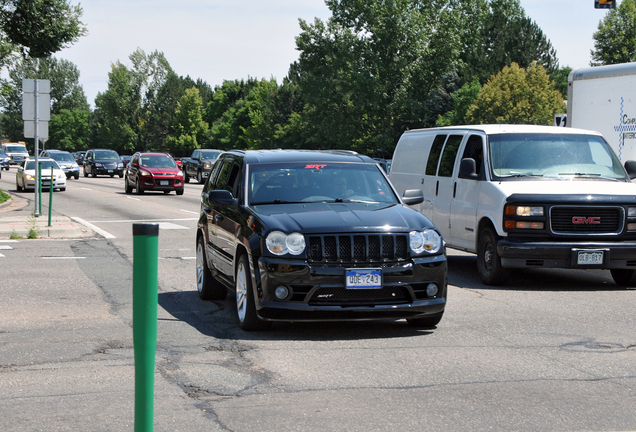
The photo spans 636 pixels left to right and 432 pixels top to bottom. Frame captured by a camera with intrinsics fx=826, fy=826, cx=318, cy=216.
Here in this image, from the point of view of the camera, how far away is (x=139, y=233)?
308cm

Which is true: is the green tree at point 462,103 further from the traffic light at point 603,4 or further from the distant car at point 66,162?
the traffic light at point 603,4

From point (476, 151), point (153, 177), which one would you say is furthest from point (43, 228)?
point (153, 177)

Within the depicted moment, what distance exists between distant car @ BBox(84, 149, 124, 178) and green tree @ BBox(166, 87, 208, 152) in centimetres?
5825

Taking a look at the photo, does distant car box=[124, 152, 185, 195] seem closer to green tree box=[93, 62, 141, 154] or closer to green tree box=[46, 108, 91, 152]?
green tree box=[93, 62, 141, 154]

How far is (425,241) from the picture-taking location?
7.45m

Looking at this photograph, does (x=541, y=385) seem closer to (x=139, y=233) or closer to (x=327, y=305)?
(x=327, y=305)

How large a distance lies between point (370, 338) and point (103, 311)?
2.94 m

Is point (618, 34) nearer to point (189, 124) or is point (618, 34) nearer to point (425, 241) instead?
point (189, 124)

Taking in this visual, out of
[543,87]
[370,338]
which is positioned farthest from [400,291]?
[543,87]

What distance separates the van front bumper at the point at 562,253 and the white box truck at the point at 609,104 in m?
5.72

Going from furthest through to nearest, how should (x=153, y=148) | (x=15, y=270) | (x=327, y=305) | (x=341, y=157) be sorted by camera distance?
(x=153, y=148), (x=15, y=270), (x=341, y=157), (x=327, y=305)

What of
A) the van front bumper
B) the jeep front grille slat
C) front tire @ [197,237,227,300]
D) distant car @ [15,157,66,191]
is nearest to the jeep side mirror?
the jeep front grille slat

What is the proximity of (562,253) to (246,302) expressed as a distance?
14.7 feet

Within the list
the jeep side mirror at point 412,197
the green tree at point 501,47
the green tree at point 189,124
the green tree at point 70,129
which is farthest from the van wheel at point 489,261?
the green tree at point 70,129
